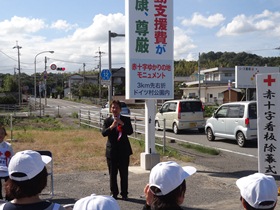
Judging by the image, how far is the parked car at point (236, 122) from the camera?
13703mm

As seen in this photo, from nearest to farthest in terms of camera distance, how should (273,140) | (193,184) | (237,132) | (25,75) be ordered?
(273,140), (193,184), (237,132), (25,75)

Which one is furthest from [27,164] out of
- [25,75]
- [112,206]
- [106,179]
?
[25,75]

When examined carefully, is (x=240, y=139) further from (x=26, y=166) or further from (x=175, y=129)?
(x=26, y=166)

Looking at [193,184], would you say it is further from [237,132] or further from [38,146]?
[38,146]

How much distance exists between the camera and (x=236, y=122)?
14312 mm

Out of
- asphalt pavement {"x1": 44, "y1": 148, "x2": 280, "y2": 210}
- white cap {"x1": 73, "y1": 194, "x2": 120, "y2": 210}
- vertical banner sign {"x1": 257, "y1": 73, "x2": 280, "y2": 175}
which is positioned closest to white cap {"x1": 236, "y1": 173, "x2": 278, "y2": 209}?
white cap {"x1": 73, "y1": 194, "x2": 120, "y2": 210}

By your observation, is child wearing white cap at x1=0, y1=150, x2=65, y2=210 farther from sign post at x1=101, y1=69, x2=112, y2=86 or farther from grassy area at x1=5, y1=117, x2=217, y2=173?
sign post at x1=101, y1=69, x2=112, y2=86

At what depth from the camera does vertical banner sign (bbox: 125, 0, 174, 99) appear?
30.0ft

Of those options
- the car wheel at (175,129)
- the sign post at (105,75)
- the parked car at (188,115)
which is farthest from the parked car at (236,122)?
the sign post at (105,75)

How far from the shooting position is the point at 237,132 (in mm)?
14305

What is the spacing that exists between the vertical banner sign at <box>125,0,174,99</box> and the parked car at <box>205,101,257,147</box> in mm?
5272

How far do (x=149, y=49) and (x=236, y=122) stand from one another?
6.42 meters

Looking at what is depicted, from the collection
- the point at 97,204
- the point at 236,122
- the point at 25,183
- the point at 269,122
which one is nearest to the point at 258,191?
the point at 97,204

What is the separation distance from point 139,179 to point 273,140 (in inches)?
121
